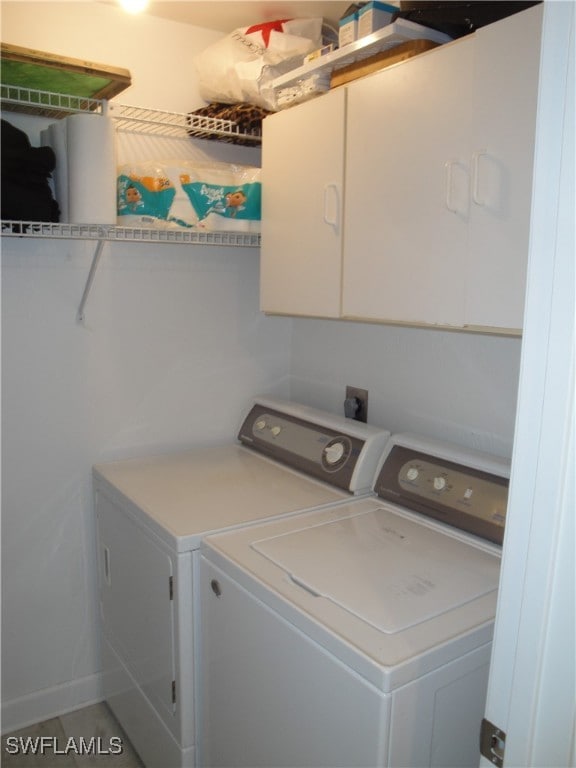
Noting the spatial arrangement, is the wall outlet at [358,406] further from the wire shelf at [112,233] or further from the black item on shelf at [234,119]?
the black item on shelf at [234,119]

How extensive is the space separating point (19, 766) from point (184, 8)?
2.62 metres

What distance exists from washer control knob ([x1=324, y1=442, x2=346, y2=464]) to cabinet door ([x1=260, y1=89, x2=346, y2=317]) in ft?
1.46

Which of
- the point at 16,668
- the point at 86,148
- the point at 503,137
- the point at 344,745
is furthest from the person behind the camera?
the point at 16,668

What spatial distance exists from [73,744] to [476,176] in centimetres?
224

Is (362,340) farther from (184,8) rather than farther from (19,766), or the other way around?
(19,766)

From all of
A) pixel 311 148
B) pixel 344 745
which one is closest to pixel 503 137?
pixel 311 148

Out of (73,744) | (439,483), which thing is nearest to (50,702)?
(73,744)

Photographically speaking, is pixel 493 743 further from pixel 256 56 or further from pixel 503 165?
pixel 256 56

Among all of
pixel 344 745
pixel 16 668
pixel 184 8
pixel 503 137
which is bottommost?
pixel 16 668

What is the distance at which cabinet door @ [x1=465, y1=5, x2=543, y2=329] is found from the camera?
124 cm

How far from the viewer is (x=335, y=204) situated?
1.78m

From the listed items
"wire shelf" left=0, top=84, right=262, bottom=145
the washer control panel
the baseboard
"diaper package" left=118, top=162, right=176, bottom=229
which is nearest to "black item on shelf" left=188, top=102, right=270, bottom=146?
"wire shelf" left=0, top=84, right=262, bottom=145

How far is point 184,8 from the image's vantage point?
2.03m

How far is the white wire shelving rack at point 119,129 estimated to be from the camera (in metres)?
1.77
